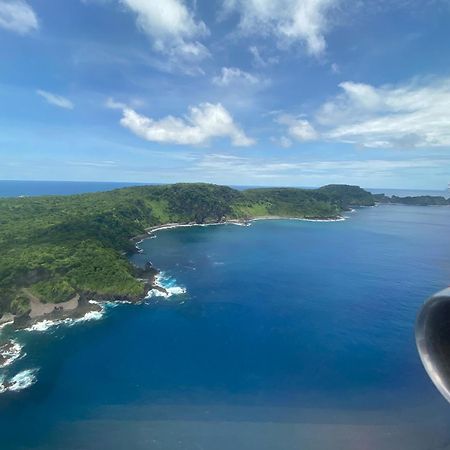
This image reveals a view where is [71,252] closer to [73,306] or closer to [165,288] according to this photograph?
[73,306]

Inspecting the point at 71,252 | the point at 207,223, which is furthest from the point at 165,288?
the point at 207,223

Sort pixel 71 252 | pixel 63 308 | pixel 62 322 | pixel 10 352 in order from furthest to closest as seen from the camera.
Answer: pixel 71 252
pixel 63 308
pixel 62 322
pixel 10 352

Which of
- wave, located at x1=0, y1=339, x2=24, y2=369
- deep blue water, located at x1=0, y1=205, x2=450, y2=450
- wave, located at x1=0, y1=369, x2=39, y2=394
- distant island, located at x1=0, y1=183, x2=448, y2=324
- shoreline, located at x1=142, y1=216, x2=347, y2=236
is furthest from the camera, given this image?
shoreline, located at x1=142, y1=216, x2=347, y2=236

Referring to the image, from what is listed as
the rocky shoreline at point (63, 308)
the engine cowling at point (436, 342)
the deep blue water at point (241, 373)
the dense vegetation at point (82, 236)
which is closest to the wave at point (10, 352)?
the deep blue water at point (241, 373)

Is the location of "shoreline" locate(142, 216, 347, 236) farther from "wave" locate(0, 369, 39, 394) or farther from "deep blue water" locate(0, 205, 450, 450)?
"wave" locate(0, 369, 39, 394)

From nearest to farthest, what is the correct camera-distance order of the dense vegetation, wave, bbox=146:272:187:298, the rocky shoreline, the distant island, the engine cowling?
1. the engine cowling
2. the rocky shoreline
3. the distant island
4. the dense vegetation
5. wave, bbox=146:272:187:298

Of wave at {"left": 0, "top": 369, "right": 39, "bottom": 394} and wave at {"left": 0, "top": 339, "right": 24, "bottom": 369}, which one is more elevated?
wave at {"left": 0, "top": 339, "right": 24, "bottom": 369}

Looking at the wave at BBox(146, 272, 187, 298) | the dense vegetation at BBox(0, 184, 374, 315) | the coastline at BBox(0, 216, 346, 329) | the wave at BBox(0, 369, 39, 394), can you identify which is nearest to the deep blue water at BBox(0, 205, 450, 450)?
the wave at BBox(0, 369, 39, 394)
